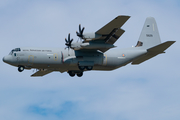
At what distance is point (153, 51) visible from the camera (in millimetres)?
28594

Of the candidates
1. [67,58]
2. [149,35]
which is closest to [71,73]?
[67,58]

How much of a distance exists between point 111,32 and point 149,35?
591 centimetres

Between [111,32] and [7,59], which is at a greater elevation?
[111,32]

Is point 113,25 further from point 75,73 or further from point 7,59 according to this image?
point 7,59

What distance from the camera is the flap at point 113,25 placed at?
24.0 metres

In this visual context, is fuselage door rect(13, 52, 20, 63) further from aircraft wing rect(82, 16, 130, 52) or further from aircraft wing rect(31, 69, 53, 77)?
aircraft wing rect(82, 16, 130, 52)

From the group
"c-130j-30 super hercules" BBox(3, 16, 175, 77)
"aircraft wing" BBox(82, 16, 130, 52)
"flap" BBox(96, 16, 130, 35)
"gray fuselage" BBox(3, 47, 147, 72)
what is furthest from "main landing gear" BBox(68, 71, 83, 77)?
"flap" BBox(96, 16, 130, 35)

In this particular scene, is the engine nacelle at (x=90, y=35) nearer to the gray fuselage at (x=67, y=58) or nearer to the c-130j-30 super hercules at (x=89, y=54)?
the c-130j-30 super hercules at (x=89, y=54)

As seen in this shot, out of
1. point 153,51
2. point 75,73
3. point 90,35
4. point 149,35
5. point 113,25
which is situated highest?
point 113,25

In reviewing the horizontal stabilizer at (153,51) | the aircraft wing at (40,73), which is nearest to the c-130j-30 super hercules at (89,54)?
the horizontal stabilizer at (153,51)

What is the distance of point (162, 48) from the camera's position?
28.0 m

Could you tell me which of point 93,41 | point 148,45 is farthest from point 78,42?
point 148,45

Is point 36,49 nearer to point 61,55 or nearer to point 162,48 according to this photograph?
point 61,55

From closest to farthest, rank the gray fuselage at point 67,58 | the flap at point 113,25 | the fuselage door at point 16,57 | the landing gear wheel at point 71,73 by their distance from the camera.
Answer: the flap at point 113,25 < the fuselage door at point 16,57 < the gray fuselage at point 67,58 < the landing gear wheel at point 71,73
